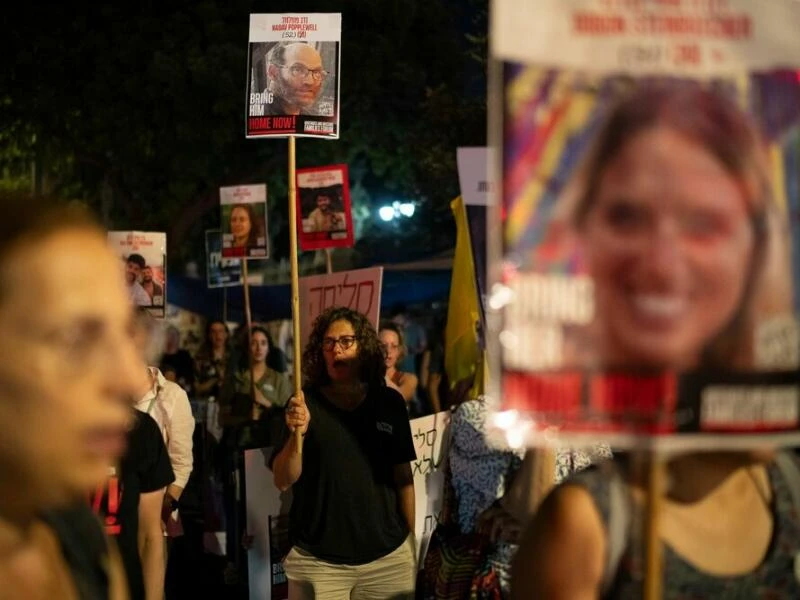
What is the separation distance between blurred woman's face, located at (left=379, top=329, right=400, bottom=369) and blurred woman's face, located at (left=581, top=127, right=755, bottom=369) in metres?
6.70

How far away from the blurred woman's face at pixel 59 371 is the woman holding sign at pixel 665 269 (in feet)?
2.99

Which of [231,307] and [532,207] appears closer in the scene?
[532,207]

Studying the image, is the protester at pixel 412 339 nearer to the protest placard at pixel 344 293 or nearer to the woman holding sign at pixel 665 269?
the protest placard at pixel 344 293

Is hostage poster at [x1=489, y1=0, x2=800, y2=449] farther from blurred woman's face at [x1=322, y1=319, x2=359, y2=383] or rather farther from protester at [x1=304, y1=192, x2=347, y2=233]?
protester at [x1=304, y1=192, x2=347, y2=233]

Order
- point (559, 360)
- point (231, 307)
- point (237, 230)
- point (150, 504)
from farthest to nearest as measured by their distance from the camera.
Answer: point (231, 307), point (237, 230), point (150, 504), point (559, 360)

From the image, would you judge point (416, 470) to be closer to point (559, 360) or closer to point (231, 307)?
point (559, 360)

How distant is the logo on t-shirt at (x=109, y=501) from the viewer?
4.22m

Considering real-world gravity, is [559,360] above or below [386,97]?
below

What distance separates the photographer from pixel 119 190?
25406 mm

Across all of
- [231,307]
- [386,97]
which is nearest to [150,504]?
[231,307]

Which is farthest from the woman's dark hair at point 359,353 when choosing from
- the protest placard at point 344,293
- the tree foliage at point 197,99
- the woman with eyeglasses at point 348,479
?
the tree foliage at point 197,99

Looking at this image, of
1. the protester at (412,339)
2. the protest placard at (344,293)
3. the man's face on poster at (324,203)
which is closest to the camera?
the protest placard at (344,293)

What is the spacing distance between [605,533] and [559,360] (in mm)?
396

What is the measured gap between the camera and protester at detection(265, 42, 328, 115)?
670cm
